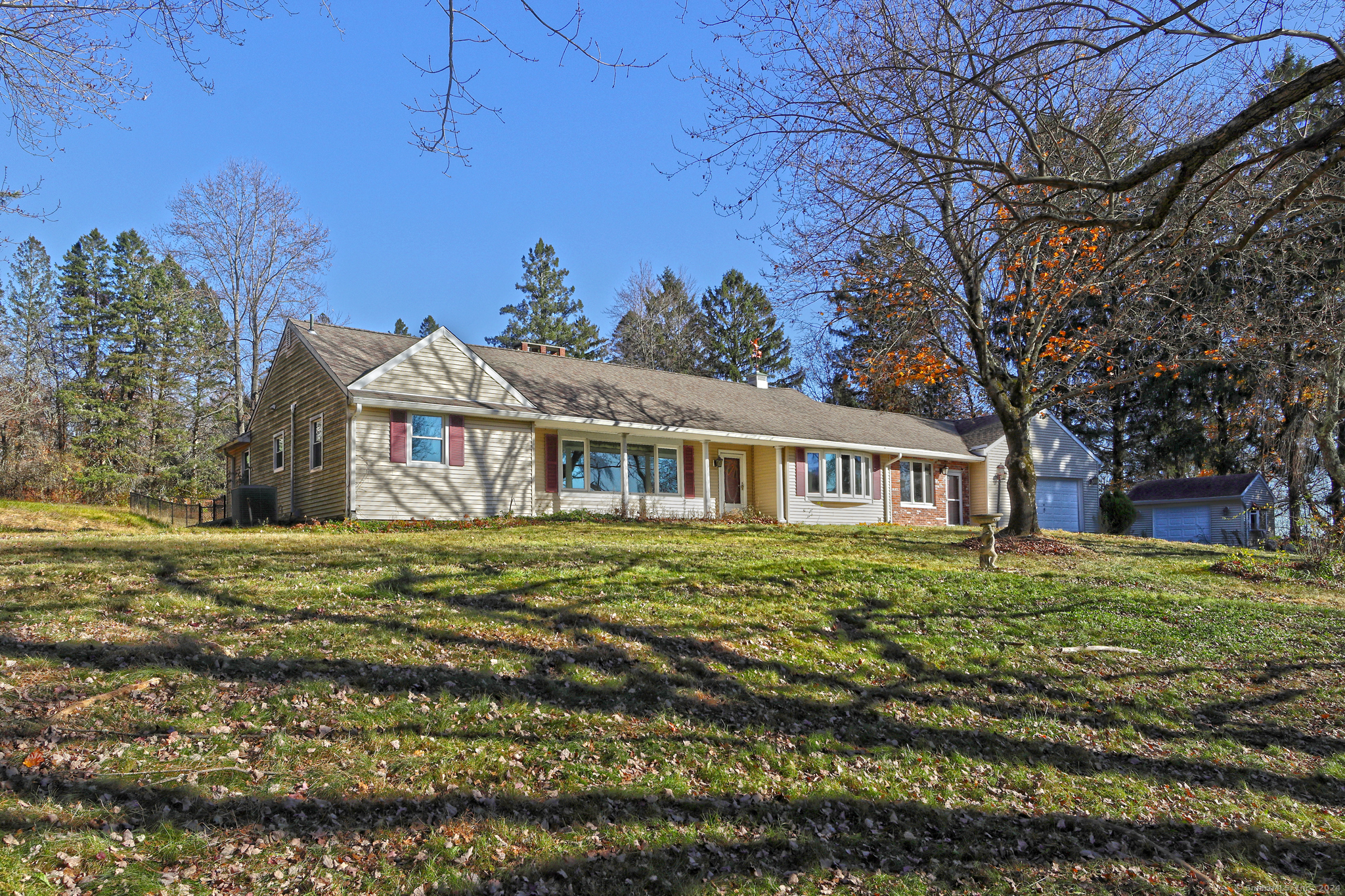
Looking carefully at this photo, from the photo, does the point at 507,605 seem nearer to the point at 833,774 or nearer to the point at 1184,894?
the point at 833,774

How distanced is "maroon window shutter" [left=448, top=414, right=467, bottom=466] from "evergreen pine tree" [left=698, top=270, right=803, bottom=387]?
30.8 meters

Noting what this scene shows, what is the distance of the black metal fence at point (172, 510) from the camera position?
1023 inches

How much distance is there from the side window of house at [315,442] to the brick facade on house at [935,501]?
18.4 meters

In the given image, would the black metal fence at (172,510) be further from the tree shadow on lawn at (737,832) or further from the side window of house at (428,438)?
the tree shadow on lawn at (737,832)

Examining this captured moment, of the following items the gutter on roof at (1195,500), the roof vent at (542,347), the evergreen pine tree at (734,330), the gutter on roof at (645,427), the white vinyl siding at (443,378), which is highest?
the evergreen pine tree at (734,330)

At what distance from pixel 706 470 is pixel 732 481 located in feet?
6.98

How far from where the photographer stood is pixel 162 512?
2614 cm

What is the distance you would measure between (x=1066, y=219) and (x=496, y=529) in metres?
12.9

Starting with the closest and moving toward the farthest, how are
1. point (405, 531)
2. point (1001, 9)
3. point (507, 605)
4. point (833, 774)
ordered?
point (833, 774), point (1001, 9), point (507, 605), point (405, 531)

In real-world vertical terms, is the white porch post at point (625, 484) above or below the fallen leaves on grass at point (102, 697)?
above

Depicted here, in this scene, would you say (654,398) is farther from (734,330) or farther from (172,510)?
(734,330)

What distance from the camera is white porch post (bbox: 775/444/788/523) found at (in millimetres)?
25341

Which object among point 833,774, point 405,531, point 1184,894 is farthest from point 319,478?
point 1184,894

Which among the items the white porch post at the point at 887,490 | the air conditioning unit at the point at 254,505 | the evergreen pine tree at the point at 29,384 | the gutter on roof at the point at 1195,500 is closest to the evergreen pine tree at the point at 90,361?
the evergreen pine tree at the point at 29,384
